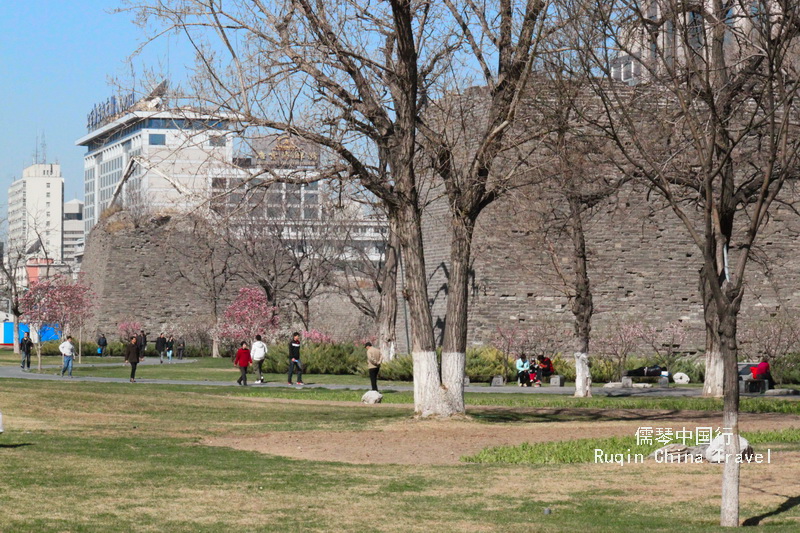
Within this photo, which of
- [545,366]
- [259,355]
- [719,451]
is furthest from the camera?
[545,366]

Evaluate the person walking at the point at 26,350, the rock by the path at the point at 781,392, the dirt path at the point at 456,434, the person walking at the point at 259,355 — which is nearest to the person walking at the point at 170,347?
the person walking at the point at 26,350

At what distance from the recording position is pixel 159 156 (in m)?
23.0

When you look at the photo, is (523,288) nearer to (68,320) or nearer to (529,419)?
(529,419)

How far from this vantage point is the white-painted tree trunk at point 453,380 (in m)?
20.2

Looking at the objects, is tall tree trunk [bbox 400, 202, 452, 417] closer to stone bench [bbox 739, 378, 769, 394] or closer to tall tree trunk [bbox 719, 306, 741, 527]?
tall tree trunk [bbox 719, 306, 741, 527]

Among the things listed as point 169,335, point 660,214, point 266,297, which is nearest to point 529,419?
point 660,214

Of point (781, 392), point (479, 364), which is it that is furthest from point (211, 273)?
point (781, 392)

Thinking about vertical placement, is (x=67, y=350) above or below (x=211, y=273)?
below

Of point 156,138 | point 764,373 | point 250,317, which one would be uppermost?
point 156,138

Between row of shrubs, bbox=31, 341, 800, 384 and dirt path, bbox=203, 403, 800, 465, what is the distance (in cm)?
1433

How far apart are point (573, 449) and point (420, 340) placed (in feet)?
16.0

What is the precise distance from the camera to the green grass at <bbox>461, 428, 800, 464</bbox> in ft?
49.6

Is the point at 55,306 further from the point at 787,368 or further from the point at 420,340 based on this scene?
the point at 420,340

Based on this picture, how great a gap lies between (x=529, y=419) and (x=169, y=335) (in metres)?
47.5
